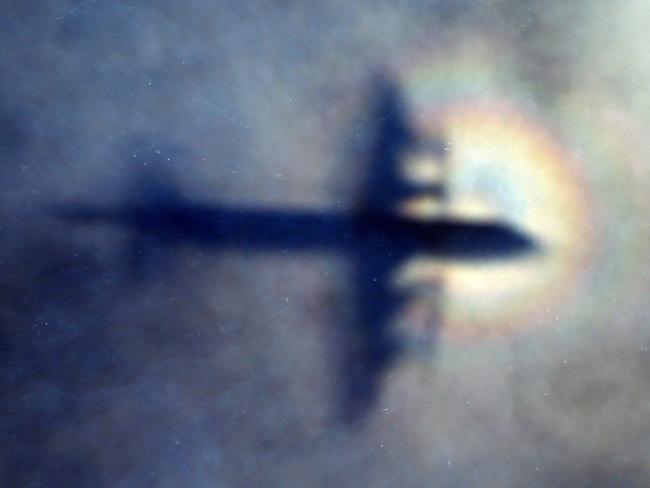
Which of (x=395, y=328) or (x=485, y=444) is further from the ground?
(x=395, y=328)

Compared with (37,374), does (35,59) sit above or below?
above

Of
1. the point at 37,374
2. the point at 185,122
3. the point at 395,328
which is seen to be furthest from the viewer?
the point at 395,328

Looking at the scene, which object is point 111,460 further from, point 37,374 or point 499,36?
point 499,36

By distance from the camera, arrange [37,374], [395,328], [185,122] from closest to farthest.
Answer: [37,374]
[185,122]
[395,328]

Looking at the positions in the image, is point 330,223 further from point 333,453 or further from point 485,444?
point 485,444

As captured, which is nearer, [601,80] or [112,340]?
[112,340]

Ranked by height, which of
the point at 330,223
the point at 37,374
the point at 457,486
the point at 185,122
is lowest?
the point at 457,486

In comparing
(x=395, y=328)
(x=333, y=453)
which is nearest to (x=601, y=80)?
(x=395, y=328)

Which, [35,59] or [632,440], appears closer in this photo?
[35,59]

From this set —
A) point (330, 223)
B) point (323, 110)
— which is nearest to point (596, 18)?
point (323, 110)
